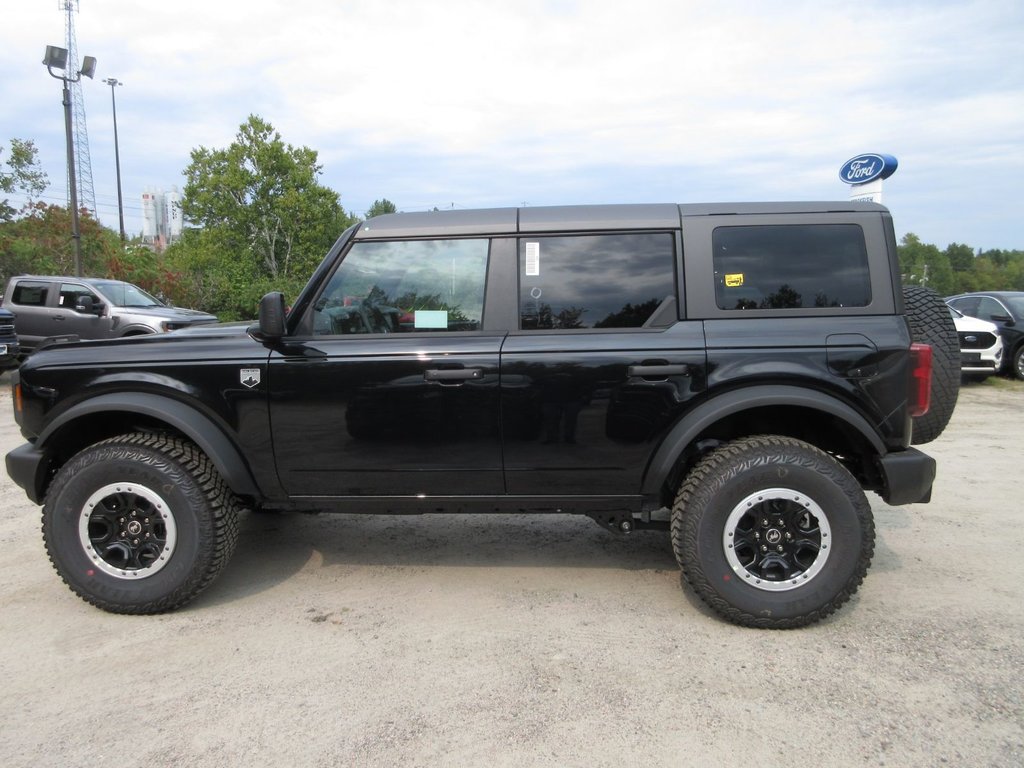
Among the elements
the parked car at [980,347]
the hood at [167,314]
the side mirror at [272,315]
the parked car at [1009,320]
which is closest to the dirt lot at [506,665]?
the side mirror at [272,315]

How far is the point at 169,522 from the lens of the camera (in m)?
3.24

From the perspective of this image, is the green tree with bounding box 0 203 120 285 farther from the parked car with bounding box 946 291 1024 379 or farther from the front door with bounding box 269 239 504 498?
the parked car with bounding box 946 291 1024 379

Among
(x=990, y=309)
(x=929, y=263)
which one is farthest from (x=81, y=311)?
(x=929, y=263)

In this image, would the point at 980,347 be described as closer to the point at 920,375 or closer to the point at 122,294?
the point at 920,375

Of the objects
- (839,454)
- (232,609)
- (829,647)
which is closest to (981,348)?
(839,454)

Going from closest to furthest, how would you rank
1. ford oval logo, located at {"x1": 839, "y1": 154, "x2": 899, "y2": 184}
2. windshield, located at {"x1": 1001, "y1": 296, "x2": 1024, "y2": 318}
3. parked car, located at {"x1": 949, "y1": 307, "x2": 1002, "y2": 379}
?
ford oval logo, located at {"x1": 839, "y1": 154, "x2": 899, "y2": 184}, parked car, located at {"x1": 949, "y1": 307, "x2": 1002, "y2": 379}, windshield, located at {"x1": 1001, "y1": 296, "x2": 1024, "y2": 318}

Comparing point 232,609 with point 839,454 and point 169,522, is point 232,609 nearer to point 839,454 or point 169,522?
point 169,522

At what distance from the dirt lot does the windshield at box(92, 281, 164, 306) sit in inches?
366

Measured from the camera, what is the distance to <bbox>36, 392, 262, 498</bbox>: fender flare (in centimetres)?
322

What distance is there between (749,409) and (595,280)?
3.10 feet

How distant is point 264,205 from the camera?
28.5 m

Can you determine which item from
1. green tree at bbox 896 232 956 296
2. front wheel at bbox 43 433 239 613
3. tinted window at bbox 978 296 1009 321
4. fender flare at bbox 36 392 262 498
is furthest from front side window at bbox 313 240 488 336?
green tree at bbox 896 232 956 296

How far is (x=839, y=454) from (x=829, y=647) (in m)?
1.01

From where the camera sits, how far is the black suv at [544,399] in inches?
121
